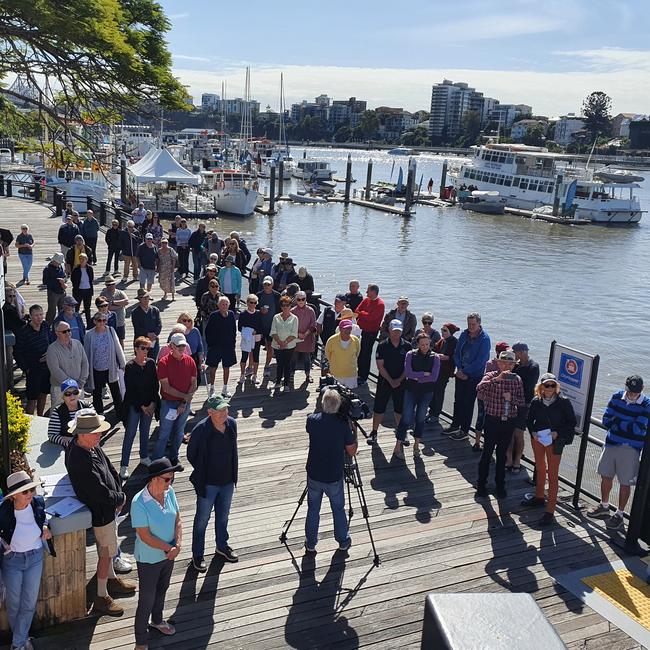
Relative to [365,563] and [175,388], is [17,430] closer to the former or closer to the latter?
[175,388]

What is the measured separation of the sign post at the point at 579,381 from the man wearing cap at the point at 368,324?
12.3 feet

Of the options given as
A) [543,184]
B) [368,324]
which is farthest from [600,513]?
[543,184]

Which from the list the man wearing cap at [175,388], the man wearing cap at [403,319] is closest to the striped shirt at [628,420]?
the man wearing cap at [403,319]

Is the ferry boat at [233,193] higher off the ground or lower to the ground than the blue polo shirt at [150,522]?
lower

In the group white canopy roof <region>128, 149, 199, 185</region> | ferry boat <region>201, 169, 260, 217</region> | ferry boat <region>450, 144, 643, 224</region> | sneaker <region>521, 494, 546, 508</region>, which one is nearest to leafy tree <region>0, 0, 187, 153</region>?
sneaker <region>521, 494, 546, 508</region>

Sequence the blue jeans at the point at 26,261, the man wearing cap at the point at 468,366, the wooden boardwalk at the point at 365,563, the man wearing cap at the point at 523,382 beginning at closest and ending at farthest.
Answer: the wooden boardwalk at the point at 365,563, the man wearing cap at the point at 523,382, the man wearing cap at the point at 468,366, the blue jeans at the point at 26,261

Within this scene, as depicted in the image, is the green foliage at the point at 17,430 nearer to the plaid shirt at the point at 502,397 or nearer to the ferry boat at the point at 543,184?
the plaid shirt at the point at 502,397

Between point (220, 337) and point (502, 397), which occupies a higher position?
point (502, 397)

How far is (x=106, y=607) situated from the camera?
548 centimetres

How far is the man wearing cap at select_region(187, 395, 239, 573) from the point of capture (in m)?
5.89

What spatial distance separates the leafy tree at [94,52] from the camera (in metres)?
8.96

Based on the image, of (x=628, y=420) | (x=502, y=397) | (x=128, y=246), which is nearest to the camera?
(x=628, y=420)

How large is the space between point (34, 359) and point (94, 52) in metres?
4.51

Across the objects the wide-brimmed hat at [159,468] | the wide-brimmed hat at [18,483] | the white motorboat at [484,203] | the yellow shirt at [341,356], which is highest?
the wide-brimmed hat at [159,468]
